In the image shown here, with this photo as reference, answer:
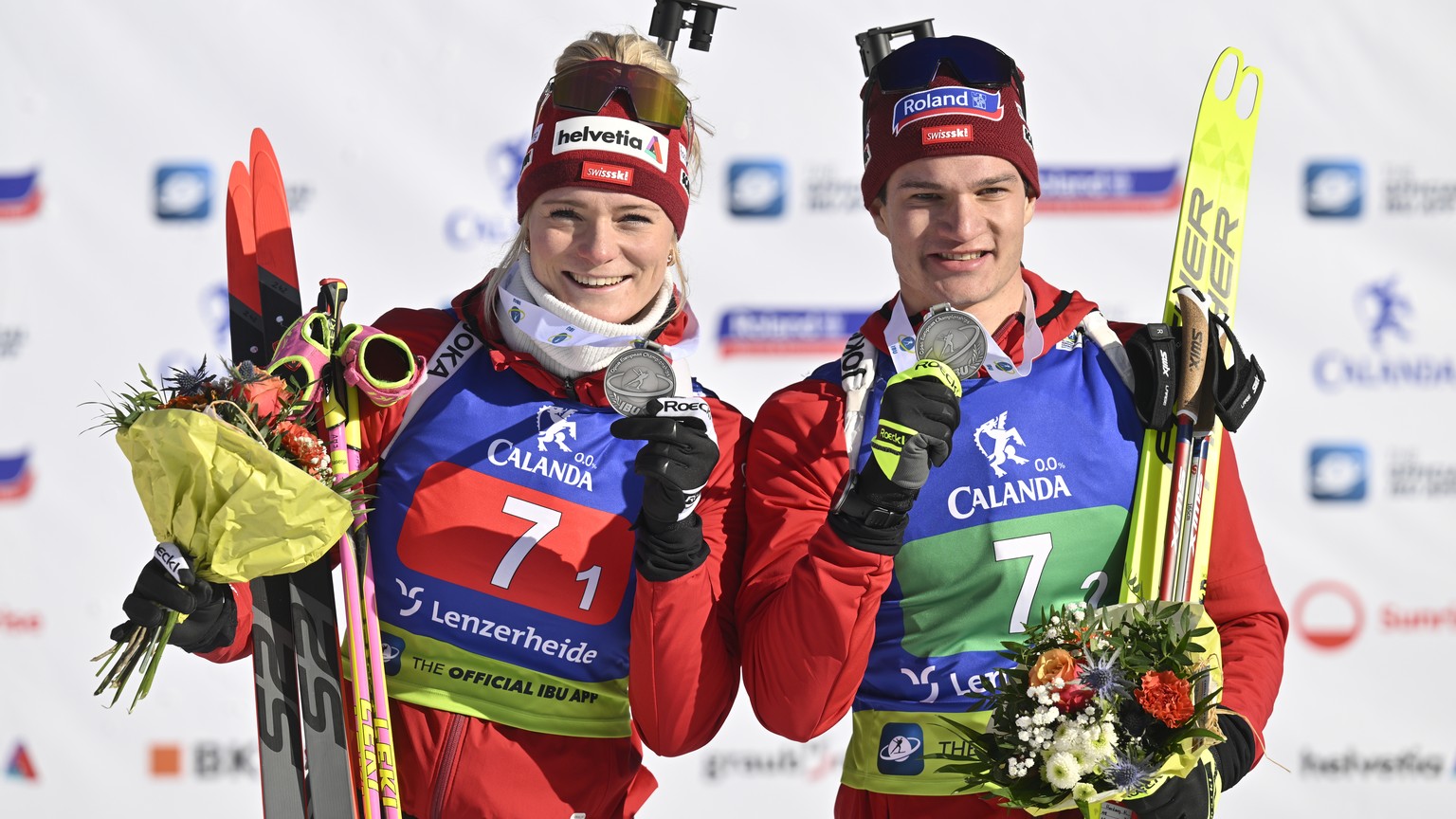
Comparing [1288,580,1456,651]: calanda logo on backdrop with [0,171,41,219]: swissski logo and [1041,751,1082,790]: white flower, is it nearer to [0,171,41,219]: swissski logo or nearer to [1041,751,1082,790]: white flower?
[1041,751,1082,790]: white flower

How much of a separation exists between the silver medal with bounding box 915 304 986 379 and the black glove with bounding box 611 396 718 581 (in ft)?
1.32

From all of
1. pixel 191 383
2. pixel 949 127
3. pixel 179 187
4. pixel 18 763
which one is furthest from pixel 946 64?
pixel 18 763

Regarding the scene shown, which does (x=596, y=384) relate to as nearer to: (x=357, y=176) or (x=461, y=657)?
(x=461, y=657)

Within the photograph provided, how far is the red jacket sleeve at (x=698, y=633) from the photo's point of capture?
2145 millimetres

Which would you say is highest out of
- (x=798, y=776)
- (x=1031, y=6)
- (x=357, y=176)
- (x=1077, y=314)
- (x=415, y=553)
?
(x=1031, y=6)

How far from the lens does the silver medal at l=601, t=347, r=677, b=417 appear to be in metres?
2.17

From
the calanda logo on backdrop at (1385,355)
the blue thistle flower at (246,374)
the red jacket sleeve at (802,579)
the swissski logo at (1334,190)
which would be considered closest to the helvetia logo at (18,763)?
the blue thistle flower at (246,374)

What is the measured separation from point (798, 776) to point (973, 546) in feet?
7.69

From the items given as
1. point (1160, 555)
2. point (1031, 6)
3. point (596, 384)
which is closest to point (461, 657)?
point (596, 384)

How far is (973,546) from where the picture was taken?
7.40ft

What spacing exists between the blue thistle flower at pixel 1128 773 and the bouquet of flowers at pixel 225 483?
1.27 m

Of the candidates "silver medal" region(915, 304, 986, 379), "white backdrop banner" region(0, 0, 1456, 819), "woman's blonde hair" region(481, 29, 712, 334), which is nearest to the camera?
"silver medal" region(915, 304, 986, 379)

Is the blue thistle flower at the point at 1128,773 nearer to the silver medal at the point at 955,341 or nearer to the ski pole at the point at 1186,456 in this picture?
the ski pole at the point at 1186,456

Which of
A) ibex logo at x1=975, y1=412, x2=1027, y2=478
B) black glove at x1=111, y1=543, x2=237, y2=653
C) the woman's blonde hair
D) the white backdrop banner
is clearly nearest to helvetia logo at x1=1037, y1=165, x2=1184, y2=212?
the white backdrop banner
